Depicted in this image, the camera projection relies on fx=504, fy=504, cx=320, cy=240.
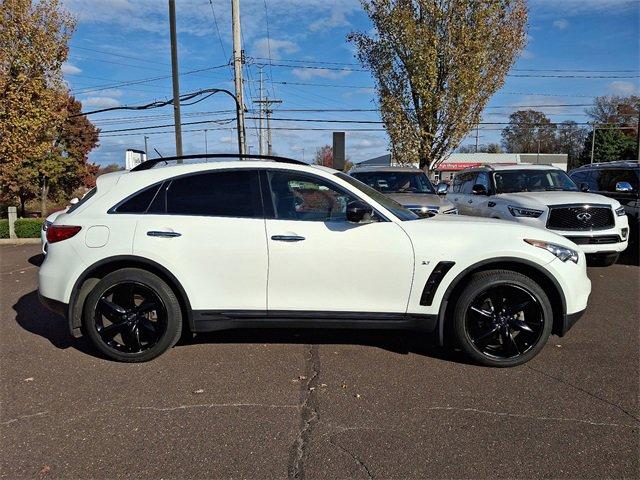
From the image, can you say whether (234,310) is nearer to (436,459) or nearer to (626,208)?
(436,459)

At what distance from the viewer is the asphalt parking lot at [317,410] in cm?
281

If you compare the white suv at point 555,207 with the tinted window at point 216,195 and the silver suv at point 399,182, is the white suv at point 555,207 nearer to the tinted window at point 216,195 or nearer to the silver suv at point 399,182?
the silver suv at point 399,182

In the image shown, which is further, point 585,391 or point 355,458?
point 585,391

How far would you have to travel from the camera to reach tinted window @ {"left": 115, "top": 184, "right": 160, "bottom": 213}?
4254mm

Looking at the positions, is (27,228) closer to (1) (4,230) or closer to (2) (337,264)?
(1) (4,230)

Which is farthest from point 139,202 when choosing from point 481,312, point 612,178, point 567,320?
point 612,178

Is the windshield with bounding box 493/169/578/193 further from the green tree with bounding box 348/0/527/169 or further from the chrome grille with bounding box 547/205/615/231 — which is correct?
the green tree with bounding box 348/0/527/169

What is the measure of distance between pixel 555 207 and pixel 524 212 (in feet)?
1.55

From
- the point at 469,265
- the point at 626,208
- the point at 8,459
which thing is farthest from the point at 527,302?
the point at 626,208

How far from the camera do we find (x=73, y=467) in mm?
2783

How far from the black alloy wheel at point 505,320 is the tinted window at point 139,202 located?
2.80 metres

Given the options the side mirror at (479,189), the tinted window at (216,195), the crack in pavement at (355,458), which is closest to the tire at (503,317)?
the crack in pavement at (355,458)

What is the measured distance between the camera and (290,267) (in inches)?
160

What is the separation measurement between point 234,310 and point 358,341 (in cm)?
129
